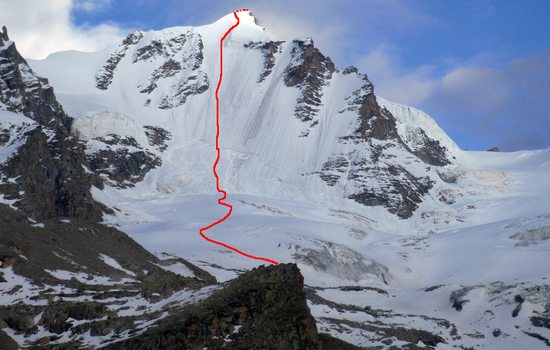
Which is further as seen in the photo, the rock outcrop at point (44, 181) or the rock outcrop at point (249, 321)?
the rock outcrop at point (44, 181)

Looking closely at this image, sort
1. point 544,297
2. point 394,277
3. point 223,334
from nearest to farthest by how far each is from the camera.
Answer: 1. point 223,334
2. point 544,297
3. point 394,277

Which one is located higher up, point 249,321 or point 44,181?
point 44,181

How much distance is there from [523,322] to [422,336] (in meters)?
24.7

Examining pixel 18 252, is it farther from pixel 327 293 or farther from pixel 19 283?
pixel 327 293

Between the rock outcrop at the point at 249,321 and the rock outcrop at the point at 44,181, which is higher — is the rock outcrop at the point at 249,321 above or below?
below

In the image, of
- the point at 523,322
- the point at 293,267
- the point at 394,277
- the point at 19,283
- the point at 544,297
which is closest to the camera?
the point at 293,267

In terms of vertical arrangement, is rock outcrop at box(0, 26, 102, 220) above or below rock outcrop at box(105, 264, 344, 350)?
above

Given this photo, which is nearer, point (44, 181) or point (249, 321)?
point (249, 321)

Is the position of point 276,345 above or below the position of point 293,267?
below

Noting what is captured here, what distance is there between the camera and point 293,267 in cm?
5172

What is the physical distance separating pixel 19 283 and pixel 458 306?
8555 centimetres

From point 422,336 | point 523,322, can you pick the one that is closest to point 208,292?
point 422,336

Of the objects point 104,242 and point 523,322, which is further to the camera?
point 523,322

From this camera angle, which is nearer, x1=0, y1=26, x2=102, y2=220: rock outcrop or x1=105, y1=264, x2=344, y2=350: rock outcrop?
x1=105, y1=264, x2=344, y2=350: rock outcrop
